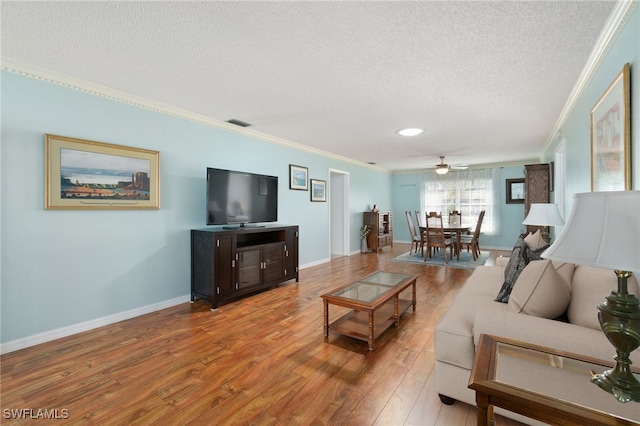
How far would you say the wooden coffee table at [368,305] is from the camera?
2.36 meters

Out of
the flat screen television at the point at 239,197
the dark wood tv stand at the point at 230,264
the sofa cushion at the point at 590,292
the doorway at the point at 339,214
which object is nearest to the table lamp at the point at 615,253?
the sofa cushion at the point at 590,292

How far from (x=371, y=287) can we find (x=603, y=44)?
2.60 m

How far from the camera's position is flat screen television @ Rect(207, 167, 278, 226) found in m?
3.54

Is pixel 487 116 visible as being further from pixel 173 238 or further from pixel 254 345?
pixel 173 238

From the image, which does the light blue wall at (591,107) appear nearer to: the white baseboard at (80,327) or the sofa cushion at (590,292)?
the sofa cushion at (590,292)

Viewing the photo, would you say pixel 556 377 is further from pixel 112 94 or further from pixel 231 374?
pixel 112 94

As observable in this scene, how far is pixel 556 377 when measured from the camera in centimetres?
108

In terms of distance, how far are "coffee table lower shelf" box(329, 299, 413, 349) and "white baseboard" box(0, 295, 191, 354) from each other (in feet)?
6.80

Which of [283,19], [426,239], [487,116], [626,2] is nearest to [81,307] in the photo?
[283,19]

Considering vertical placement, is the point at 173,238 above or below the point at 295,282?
above

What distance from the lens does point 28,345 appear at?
7.89 ft

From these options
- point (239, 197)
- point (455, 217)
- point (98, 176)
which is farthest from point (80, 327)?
point (455, 217)

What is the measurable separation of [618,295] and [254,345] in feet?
7.66

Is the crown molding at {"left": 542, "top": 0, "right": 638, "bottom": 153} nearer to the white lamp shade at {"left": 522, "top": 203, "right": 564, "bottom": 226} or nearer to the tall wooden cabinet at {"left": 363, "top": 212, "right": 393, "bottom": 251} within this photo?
the white lamp shade at {"left": 522, "top": 203, "right": 564, "bottom": 226}
